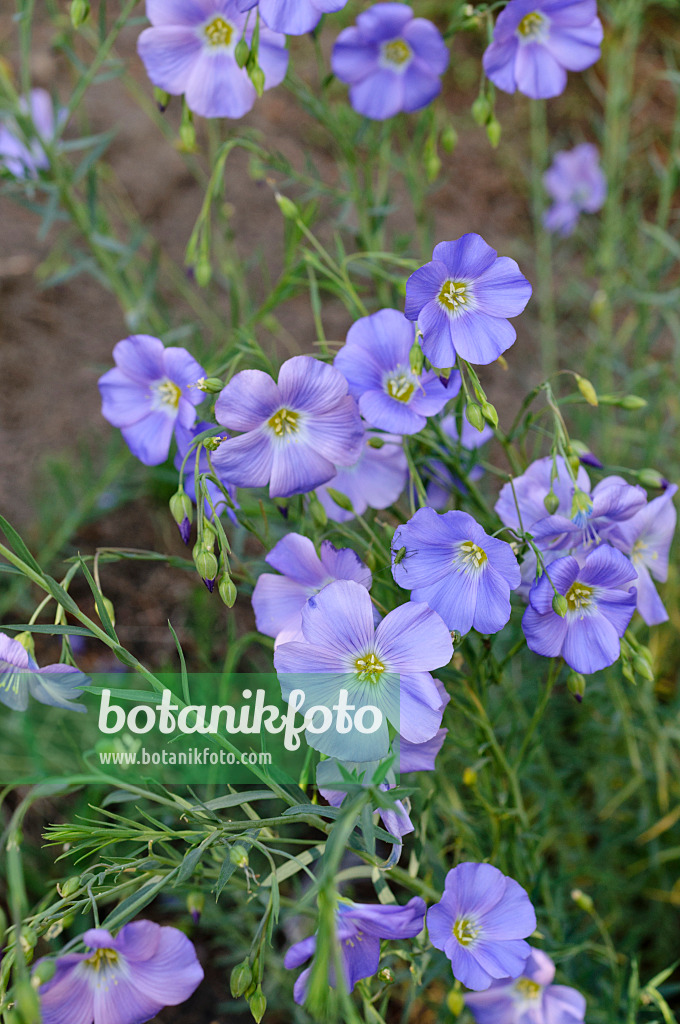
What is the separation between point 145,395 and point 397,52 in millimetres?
606

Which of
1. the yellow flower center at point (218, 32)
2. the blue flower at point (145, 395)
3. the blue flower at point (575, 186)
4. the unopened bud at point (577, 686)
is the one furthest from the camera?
the blue flower at point (575, 186)

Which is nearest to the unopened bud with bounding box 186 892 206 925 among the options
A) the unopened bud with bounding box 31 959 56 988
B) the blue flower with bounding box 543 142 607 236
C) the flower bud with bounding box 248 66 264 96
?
the unopened bud with bounding box 31 959 56 988

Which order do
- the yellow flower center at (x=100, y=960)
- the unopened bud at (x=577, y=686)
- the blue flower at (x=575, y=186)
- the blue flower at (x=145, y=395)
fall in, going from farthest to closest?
the blue flower at (x=575, y=186) → the blue flower at (x=145, y=395) → the unopened bud at (x=577, y=686) → the yellow flower center at (x=100, y=960)

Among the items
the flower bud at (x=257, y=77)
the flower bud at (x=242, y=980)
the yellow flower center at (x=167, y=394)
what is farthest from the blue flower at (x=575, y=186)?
the flower bud at (x=242, y=980)

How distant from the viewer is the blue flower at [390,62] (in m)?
1.12

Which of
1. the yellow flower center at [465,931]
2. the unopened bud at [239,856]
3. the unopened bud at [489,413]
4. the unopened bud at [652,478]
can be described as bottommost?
the yellow flower center at [465,931]

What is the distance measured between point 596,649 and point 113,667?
1202 millimetres

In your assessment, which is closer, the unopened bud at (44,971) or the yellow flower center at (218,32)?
the unopened bud at (44,971)

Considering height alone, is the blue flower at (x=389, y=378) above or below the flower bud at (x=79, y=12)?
below

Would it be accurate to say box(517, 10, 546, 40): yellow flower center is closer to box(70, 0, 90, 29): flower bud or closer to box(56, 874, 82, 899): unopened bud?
box(70, 0, 90, 29): flower bud

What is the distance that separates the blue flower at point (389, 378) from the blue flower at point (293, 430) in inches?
1.3

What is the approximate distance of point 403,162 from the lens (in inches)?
56.9

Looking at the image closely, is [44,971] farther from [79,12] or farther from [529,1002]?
[79,12]

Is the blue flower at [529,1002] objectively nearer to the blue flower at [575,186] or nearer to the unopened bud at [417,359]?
the unopened bud at [417,359]
